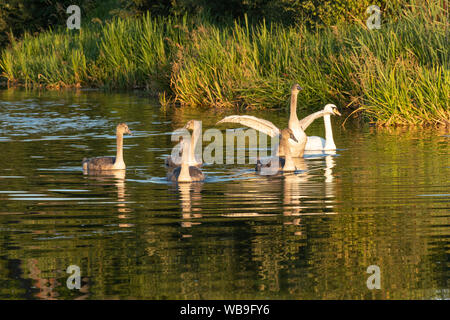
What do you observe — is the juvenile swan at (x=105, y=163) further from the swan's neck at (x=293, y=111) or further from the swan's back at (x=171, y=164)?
the swan's neck at (x=293, y=111)

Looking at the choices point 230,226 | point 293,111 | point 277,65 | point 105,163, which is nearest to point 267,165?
point 105,163

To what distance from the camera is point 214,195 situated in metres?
13.2

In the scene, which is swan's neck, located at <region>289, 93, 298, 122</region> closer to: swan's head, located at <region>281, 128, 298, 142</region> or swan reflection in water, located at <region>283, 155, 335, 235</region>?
swan's head, located at <region>281, 128, 298, 142</region>

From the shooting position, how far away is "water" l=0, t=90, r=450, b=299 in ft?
27.1

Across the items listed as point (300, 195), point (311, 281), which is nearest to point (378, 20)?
point (300, 195)

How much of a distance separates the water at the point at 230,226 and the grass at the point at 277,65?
2.40 meters

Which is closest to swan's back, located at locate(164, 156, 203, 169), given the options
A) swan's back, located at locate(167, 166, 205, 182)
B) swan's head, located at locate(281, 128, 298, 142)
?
swan's back, located at locate(167, 166, 205, 182)

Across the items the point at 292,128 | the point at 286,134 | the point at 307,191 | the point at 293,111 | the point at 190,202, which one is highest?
the point at 293,111

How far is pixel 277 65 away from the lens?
2631 centimetres

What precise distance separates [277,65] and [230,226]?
16.1 meters

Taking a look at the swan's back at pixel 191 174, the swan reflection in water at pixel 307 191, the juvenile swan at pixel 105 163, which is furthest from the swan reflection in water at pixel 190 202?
the juvenile swan at pixel 105 163

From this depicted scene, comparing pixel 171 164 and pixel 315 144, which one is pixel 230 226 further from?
pixel 315 144

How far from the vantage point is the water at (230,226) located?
325 inches

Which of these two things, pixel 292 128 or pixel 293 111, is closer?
pixel 292 128
